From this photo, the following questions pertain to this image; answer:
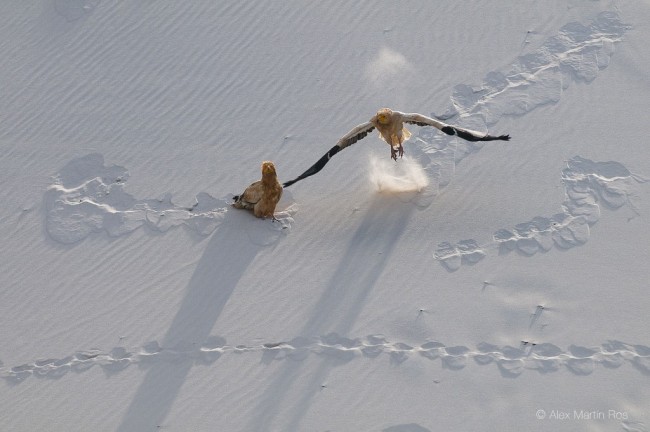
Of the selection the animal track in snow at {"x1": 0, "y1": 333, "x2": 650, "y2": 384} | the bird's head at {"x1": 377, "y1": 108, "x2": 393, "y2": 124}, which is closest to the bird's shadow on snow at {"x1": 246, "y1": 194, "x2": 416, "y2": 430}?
the animal track in snow at {"x1": 0, "y1": 333, "x2": 650, "y2": 384}

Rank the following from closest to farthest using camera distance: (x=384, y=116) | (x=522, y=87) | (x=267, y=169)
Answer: (x=267, y=169) → (x=384, y=116) → (x=522, y=87)

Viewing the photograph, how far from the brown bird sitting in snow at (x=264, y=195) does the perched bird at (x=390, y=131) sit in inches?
7.5

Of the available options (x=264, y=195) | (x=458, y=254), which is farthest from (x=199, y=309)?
(x=458, y=254)

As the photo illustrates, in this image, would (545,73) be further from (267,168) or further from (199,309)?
(199,309)

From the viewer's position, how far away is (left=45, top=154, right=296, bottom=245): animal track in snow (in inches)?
537

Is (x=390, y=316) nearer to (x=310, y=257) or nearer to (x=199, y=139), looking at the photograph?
(x=310, y=257)

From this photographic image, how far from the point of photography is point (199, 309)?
12.7 meters

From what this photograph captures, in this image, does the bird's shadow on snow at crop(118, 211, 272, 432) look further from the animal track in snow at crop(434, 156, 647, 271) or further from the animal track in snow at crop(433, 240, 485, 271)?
the animal track in snow at crop(434, 156, 647, 271)

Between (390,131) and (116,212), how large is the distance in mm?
3708

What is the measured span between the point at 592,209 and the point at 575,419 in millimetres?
3203

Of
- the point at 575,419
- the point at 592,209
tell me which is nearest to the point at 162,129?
the point at 592,209

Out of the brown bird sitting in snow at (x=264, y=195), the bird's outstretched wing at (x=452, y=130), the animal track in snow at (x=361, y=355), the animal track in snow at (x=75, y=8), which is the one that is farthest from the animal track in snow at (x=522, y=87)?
the animal track in snow at (x=75, y=8)

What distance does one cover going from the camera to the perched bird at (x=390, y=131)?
12.9m

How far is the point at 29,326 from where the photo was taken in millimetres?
12664
